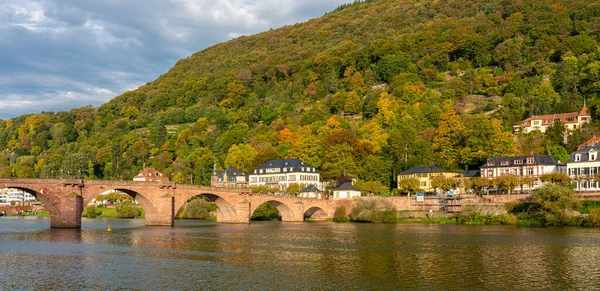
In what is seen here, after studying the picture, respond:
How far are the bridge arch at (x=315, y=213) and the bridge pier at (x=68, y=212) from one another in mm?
36126

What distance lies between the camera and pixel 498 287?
94.9ft

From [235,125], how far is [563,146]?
81.8m

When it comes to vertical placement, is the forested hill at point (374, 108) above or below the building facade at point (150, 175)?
above

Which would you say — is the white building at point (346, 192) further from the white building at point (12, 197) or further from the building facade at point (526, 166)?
the white building at point (12, 197)

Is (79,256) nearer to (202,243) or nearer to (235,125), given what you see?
(202,243)

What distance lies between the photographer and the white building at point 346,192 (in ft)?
302

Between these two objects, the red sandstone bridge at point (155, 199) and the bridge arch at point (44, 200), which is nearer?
the bridge arch at point (44, 200)

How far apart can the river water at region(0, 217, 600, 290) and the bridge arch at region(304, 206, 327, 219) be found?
1372 inches

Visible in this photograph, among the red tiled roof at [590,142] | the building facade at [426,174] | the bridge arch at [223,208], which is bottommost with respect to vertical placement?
the bridge arch at [223,208]

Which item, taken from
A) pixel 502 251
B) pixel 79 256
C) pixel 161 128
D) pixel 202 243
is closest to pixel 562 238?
pixel 502 251

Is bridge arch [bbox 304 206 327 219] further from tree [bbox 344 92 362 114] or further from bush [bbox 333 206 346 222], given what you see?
tree [bbox 344 92 362 114]

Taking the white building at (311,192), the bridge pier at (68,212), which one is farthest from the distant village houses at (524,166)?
the bridge pier at (68,212)

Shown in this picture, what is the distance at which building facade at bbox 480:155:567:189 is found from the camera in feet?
272

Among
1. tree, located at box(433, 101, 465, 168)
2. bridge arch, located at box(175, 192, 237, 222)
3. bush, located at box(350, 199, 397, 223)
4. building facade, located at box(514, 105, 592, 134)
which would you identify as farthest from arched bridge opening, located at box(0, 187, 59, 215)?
building facade, located at box(514, 105, 592, 134)
